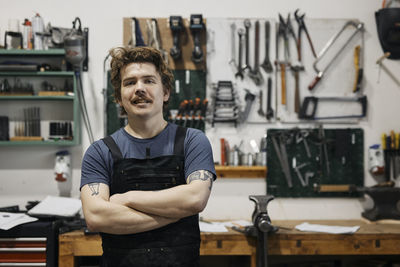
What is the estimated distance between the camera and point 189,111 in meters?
3.21

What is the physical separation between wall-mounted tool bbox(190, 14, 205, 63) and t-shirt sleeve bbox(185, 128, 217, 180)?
176cm

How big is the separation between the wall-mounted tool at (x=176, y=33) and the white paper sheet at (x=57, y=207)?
1.48 metres

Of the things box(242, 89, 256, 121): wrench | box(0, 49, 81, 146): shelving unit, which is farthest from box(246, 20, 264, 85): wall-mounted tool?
box(0, 49, 81, 146): shelving unit

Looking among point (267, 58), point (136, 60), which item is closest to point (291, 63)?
point (267, 58)

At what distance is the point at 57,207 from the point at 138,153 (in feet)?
5.08

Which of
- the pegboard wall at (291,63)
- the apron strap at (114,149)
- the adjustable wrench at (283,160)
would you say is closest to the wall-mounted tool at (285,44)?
the pegboard wall at (291,63)

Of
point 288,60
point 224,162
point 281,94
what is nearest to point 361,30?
point 288,60

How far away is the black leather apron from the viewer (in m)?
1.54

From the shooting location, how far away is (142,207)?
4.93ft

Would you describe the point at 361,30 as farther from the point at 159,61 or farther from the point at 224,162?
the point at 159,61

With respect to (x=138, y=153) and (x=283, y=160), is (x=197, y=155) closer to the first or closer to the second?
(x=138, y=153)

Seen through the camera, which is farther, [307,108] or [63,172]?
[307,108]

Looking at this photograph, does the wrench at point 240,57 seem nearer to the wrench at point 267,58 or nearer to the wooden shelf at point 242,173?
the wrench at point 267,58

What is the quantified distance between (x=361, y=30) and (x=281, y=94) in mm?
948
